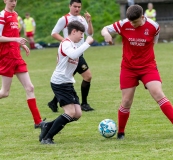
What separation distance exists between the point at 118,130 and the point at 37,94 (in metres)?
5.26

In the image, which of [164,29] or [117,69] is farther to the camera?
[164,29]

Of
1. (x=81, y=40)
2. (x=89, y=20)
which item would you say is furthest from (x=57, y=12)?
(x=89, y=20)

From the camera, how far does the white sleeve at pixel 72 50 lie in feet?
22.7

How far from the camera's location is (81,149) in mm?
6805

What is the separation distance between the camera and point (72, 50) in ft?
22.9

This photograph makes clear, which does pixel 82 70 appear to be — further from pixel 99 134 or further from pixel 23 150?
pixel 23 150

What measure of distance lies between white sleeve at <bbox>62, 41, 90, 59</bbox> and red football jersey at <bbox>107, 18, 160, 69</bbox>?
1.94 feet

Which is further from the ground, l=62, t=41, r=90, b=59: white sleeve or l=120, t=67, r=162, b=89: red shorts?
l=62, t=41, r=90, b=59: white sleeve

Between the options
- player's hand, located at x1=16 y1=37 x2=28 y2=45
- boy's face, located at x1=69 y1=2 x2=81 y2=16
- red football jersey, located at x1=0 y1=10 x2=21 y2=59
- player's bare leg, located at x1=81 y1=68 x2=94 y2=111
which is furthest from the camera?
player's bare leg, located at x1=81 y1=68 x2=94 y2=111

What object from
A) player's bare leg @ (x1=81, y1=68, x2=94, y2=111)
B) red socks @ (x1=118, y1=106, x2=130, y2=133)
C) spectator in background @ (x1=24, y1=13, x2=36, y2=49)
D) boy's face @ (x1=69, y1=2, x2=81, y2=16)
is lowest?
spectator in background @ (x1=24, y1=13, x2=36, y2=49)

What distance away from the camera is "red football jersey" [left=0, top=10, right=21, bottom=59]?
8211 millimetres

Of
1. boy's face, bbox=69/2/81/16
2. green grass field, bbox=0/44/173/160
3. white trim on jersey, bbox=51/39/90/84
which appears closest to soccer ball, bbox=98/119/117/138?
green grass field, bbox=0/44/173/160

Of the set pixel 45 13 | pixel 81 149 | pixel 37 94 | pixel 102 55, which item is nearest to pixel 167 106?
pixel 81 149

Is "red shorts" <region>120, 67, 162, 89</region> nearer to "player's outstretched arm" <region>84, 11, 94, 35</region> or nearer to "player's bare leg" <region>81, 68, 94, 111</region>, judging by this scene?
"player's outstretched arm" <region>84, 11, 94, 35</region>
